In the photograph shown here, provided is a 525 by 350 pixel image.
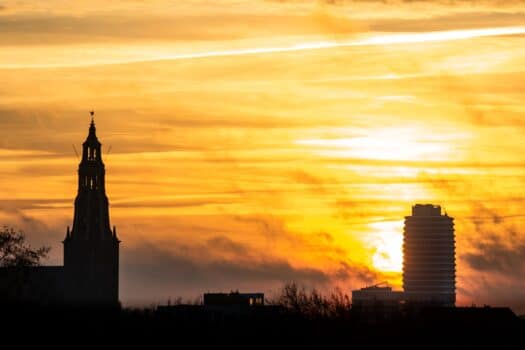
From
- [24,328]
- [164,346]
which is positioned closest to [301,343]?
[164,346]

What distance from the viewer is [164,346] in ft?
630

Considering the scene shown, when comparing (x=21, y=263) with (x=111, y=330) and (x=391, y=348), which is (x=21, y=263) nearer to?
(x=111, y=330)

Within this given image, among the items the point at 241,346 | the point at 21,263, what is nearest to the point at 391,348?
the point at 241,346

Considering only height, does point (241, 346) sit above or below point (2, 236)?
below

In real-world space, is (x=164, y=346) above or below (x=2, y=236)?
below

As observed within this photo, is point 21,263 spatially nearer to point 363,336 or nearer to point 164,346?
point 164,346

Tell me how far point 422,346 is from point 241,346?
22825mm

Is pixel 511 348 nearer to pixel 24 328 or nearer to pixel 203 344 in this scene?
pixel 203 344

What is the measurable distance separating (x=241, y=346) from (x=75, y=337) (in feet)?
68.2

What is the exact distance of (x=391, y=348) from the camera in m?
190

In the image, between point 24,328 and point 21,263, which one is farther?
point 21,263

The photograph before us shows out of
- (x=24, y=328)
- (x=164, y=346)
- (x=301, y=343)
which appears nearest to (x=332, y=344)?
(x=301, y=343)

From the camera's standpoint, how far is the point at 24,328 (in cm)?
18725

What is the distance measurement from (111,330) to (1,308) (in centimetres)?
1423
